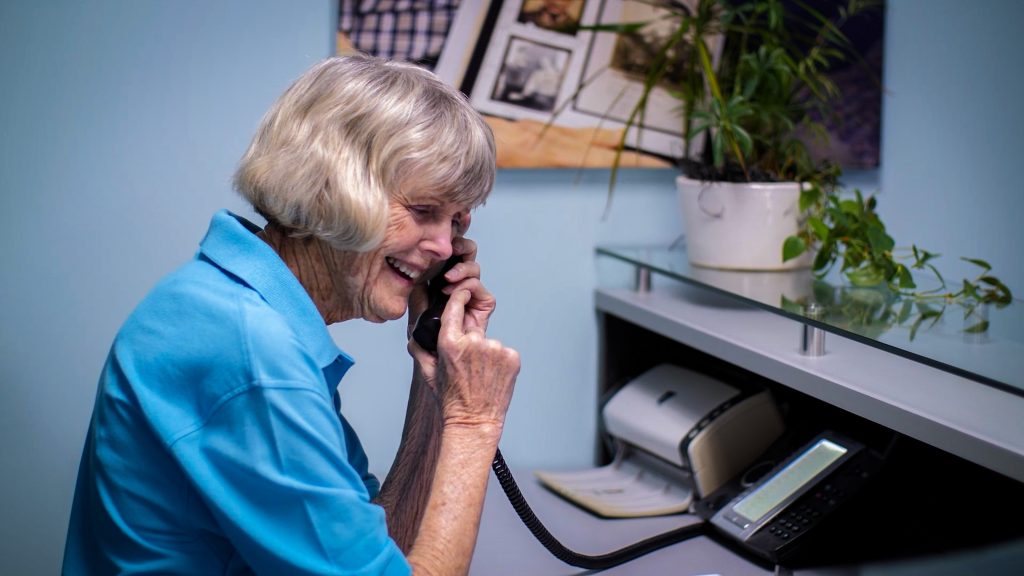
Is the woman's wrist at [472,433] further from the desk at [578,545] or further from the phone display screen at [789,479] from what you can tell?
the phone display screen at [789,479]

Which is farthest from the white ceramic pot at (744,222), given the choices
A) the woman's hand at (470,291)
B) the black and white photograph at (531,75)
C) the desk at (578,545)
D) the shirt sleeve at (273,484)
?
the shirt sleeve at (273,484)

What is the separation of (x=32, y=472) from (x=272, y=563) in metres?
1.10

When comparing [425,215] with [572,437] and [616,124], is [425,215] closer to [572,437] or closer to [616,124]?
[616,124]

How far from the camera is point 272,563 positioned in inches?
39.5

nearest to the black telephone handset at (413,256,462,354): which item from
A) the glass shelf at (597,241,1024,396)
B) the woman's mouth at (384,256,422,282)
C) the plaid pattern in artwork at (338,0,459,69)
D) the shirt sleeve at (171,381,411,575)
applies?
the woman's mouth at (384,256,422,282)

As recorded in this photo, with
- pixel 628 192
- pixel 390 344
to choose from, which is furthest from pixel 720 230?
pixel 390 344

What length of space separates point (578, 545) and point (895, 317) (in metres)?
0.61

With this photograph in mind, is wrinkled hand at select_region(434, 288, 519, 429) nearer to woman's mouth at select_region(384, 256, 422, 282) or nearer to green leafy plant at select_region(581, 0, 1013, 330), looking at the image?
woman's mouth at select_region(384, 256, 422, 282)

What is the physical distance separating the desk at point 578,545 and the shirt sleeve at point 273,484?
0.57m

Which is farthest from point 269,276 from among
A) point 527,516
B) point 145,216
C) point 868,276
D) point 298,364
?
point 868,276

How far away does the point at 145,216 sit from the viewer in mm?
1876

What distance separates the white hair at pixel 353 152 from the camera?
113 centimetres

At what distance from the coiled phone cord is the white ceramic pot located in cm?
55

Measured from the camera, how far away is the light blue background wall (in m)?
1.80
